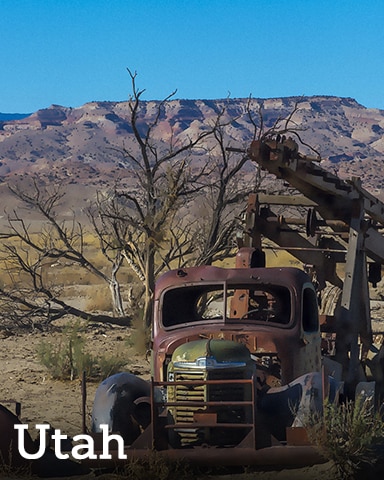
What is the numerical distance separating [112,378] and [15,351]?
342 inches

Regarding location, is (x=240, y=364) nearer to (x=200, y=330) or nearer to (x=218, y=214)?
(x=200, y=330)

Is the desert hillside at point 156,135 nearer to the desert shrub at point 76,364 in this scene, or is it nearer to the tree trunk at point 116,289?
the tree trunk at point 116,289

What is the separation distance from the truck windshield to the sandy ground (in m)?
1.39

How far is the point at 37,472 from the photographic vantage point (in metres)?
8.30

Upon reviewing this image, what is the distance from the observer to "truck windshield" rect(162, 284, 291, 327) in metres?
10.0

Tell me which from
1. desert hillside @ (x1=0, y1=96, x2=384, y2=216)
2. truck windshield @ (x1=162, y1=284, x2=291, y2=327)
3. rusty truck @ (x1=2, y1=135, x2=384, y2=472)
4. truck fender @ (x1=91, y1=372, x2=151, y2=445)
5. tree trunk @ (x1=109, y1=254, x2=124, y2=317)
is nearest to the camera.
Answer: rusty truck @ (x1=2, y1=135, x2=384, y2=472)

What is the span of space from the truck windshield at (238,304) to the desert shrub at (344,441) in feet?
5.86

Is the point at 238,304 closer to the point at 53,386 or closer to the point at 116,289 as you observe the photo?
the point at 53,386

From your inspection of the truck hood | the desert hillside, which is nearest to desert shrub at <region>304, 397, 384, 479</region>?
the truck hood

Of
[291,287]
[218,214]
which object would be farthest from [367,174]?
[291,287]

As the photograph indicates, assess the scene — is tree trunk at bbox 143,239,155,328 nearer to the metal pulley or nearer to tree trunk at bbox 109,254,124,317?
tree trunk at bbox 109,254,124,317

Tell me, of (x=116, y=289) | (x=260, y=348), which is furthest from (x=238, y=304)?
(x=116, y=289)

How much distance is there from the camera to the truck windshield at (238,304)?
394 inches

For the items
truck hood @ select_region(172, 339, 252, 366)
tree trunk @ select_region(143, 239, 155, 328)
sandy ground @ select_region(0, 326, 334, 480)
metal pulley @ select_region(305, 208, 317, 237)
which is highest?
metal pulley @ select_region(305, 208, 317, 237)
